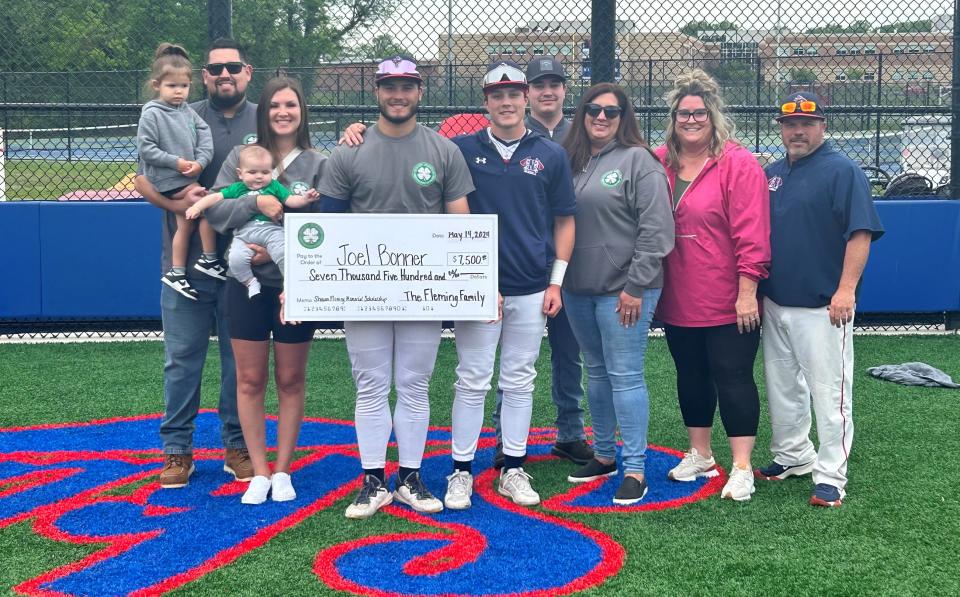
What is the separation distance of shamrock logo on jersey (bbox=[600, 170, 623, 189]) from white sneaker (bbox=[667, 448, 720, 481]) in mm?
1374

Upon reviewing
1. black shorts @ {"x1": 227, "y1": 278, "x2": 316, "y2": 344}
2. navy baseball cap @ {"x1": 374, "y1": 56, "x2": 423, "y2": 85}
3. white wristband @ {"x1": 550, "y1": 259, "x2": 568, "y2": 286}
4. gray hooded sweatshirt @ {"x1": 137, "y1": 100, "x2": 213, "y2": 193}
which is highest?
navy baseball cap @ {"x1": 374, "y1": 56, "x2": 423, "y2": 85}

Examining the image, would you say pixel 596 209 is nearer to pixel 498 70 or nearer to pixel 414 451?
pixel 498 70

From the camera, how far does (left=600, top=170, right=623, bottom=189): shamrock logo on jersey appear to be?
4.66m

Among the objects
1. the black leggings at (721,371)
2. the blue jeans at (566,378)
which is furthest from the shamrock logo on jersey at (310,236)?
the black leggings at (721,371)

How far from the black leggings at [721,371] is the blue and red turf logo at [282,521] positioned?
36cm

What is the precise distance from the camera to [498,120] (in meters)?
4.54

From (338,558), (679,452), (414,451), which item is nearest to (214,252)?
(414,451)

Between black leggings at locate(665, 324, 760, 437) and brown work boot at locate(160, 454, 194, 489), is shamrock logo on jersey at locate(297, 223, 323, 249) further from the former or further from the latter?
black leggings at locate(665, 324, 760, 437)

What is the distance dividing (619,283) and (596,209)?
349 millimetres

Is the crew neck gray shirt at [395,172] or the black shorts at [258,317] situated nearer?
the crew neck gray shirt at [395,172]

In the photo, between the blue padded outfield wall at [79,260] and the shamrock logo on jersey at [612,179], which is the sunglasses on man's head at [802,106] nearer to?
the shamrock logo on jersey at [612,179]

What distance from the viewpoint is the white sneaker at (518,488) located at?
4.64 meters

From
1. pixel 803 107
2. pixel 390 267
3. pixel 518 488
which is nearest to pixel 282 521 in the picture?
pixel 518 488

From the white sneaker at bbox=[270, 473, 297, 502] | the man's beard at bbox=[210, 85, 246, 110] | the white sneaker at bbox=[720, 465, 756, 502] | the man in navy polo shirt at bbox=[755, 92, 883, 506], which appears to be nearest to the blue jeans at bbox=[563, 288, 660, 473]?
the white sneaker at bbox=[720, 465, 756, 502]
